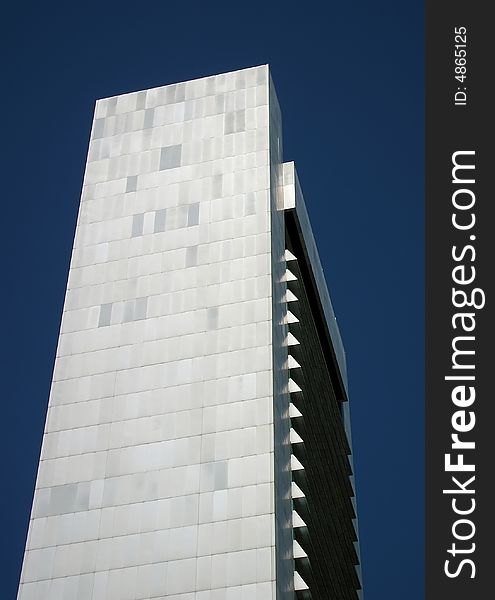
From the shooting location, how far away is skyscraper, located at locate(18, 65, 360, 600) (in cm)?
6738

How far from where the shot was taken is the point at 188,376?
244 feet

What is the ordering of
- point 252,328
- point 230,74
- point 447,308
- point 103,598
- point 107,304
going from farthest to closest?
point 230,74
point 107,304
point 252,328
point 103,598
point 447,308

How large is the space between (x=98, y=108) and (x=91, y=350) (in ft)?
78.9

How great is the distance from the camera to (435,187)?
60.3 m

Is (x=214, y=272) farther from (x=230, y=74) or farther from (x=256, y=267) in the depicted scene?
(x=230, y=74)

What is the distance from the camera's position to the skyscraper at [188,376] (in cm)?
6738

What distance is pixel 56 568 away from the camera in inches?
2712

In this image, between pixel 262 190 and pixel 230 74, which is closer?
pixel 262 190

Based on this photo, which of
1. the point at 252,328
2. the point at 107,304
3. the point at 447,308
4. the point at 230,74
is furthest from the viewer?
the point at 230,74

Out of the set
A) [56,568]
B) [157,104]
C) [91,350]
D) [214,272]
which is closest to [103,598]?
[56,568]

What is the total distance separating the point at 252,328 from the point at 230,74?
82.3 ft

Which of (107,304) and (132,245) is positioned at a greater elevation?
(132,245)

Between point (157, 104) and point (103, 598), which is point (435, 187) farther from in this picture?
point (157, 104)

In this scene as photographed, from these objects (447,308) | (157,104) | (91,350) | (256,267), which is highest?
(157,104)
